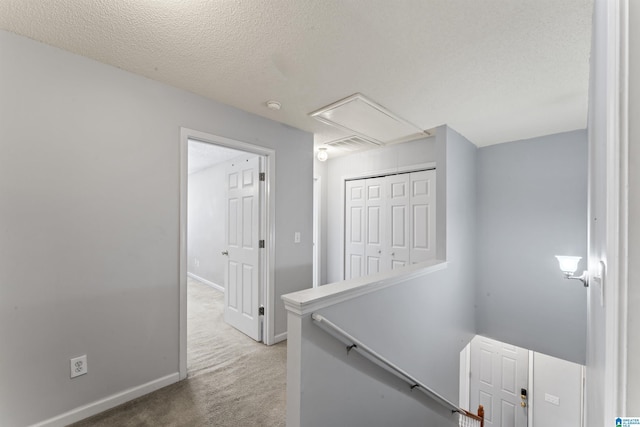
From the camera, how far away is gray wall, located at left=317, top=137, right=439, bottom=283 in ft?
12.5

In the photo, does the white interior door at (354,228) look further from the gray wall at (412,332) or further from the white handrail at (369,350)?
the white handrail at (369,350)

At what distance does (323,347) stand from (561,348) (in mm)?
3267

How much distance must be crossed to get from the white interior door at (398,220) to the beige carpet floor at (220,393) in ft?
6.33

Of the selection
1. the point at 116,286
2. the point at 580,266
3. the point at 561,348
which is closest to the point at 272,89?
the point at 116,286

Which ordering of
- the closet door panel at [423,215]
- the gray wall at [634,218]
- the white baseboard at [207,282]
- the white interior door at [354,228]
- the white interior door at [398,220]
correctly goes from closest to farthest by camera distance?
the gray wall at [634,218], the closet door panel at [423,215], the white interior door at [398,220], the white interior door at [354,228], the white baseboard at [207,282]

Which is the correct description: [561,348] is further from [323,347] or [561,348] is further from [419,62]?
[419,62]

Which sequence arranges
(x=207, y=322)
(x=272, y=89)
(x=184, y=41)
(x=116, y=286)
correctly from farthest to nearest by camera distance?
(x=207, y=322), (x=272, y=89), (x=116, y=286), (x=184, y=41)

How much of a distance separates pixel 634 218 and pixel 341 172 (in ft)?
13.7

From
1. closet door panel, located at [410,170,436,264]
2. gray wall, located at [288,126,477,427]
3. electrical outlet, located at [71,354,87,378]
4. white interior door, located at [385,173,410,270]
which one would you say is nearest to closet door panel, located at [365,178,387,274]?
white interior door, located at [385,173,410,270]

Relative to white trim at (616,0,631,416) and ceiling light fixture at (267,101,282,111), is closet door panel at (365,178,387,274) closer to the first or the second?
ceiling light fixture at (267,101,282,111)

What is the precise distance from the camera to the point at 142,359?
2002 millimetres

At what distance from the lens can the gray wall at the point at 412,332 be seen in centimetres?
151

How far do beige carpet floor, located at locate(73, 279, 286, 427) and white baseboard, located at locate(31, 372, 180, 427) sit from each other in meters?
0.03

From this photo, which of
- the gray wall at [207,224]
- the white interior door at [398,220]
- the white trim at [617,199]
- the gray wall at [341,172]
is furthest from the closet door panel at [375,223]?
the white trim at [617,199]
